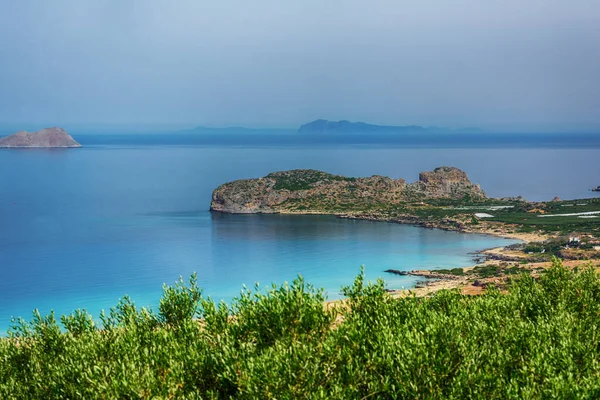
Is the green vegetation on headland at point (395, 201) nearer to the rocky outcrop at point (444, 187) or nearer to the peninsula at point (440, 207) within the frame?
the rocky outcrop at point (444, 187)

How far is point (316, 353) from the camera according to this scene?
2348 cm

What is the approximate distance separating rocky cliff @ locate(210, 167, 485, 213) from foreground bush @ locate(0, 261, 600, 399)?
97.5m

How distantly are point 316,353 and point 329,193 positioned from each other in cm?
11325

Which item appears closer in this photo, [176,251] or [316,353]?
[316,353]

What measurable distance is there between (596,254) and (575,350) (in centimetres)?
5405

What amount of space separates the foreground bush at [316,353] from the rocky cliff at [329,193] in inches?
3839

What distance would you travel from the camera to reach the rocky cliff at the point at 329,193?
428ft

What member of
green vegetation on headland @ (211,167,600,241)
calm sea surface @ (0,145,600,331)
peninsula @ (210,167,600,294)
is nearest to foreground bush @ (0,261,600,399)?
calm sea surface @ (0,145,600,331)

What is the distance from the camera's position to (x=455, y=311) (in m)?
31.1

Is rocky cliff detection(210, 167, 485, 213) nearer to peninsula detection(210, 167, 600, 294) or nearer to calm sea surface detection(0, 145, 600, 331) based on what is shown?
peninsula detection(210, 167, 600, 294)

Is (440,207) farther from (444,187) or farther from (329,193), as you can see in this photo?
(329,193)

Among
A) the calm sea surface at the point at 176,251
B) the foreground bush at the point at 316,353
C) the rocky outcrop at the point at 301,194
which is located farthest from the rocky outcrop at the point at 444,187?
the foreground bush at the point at 316,353

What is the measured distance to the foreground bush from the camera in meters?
21.0

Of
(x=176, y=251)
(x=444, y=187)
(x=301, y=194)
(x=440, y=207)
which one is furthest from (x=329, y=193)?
(x=176, y=251)
